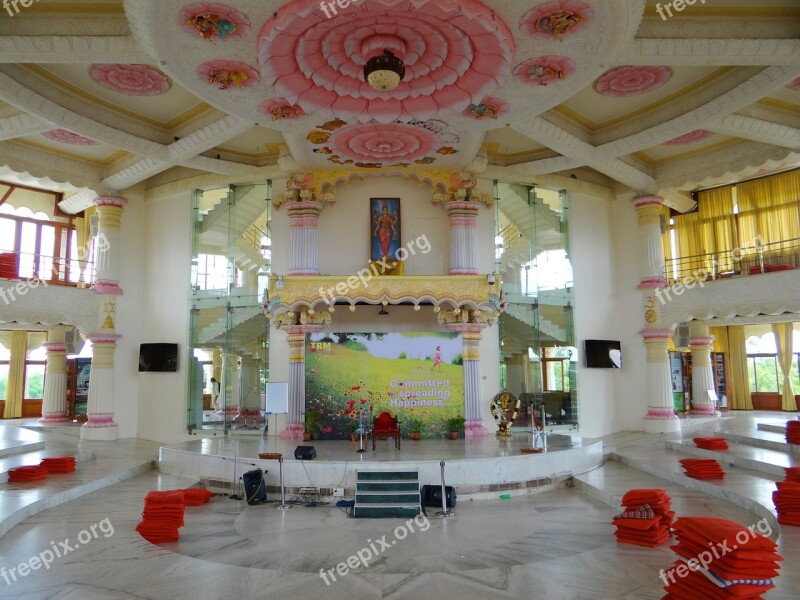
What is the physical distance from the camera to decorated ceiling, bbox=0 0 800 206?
7.70 metres

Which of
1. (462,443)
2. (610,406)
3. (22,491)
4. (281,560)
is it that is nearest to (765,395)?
(610,406)

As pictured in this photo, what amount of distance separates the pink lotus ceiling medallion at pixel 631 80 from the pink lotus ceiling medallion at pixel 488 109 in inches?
74.9

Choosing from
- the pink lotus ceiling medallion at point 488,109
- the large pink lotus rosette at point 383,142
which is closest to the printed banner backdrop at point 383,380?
the large pink lotus rosette at point 383,142

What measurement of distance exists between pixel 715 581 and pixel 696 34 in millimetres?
7432

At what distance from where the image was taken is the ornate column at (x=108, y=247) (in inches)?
589

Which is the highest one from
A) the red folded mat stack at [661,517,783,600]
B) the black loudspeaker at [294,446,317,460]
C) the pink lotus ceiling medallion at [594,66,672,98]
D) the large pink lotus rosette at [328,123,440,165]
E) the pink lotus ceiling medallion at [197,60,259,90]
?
the pink lotus ceiling medallion at [594,66,672,98]

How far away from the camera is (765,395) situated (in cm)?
2002

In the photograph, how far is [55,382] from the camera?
60.1ft

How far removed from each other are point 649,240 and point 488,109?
7188 millimetres

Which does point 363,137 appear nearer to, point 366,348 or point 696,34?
point 366,348

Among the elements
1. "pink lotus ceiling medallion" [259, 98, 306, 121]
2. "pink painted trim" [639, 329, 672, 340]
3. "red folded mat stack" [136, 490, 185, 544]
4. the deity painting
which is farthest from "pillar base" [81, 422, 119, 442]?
"pink painted trim" [639, 329, 672, 340]

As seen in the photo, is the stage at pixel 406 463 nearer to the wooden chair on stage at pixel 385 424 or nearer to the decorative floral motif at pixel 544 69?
the wooden chair on stage at pixel 385 424

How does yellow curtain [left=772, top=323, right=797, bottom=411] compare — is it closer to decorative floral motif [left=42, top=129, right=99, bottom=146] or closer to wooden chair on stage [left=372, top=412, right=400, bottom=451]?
wooden chair on stage [left=372, top=412, right=400, bottom=451]

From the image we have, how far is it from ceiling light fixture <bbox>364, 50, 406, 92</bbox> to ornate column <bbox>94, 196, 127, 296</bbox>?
986 cm
